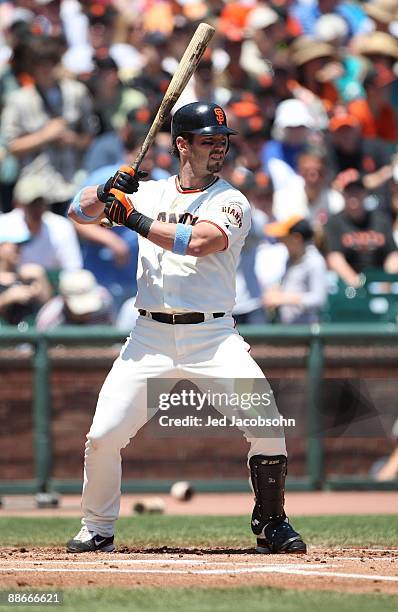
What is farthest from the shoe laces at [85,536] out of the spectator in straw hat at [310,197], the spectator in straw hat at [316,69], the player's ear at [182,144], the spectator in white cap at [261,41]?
the spectator in white cap at [261,41]

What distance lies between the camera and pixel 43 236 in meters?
10.7

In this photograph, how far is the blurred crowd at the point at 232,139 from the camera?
10516 mm

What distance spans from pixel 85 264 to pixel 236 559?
5266mm

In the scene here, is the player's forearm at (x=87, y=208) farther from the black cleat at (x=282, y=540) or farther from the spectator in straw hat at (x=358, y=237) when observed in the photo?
the spectator in straw hat at (x=358, y=237)

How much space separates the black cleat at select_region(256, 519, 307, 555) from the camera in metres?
6.24

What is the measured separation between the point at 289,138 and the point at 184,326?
600cm

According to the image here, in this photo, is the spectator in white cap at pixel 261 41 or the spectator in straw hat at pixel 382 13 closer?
the spectator in white cap at pixel 261 41

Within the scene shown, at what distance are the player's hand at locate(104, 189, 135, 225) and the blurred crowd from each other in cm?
411

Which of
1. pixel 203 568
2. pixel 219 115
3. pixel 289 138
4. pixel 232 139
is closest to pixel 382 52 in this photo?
pixel 289 138

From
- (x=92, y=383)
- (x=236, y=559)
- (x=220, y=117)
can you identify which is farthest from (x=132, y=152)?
(x=236, y=559)

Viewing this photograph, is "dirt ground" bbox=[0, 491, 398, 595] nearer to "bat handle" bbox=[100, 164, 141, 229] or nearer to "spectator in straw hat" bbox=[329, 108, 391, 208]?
"bat handle" bbox=[100, 164, 141, 229]

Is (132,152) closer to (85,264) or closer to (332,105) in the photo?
(85,264)

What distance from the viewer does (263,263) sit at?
35.4 ft

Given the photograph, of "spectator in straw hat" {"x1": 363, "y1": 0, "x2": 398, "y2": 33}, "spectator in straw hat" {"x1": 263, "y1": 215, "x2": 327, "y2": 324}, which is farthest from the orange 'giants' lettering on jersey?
"spectator in straw hat" {"x1": 363, "y1": 0, "x2": 398, "y2": 33}
